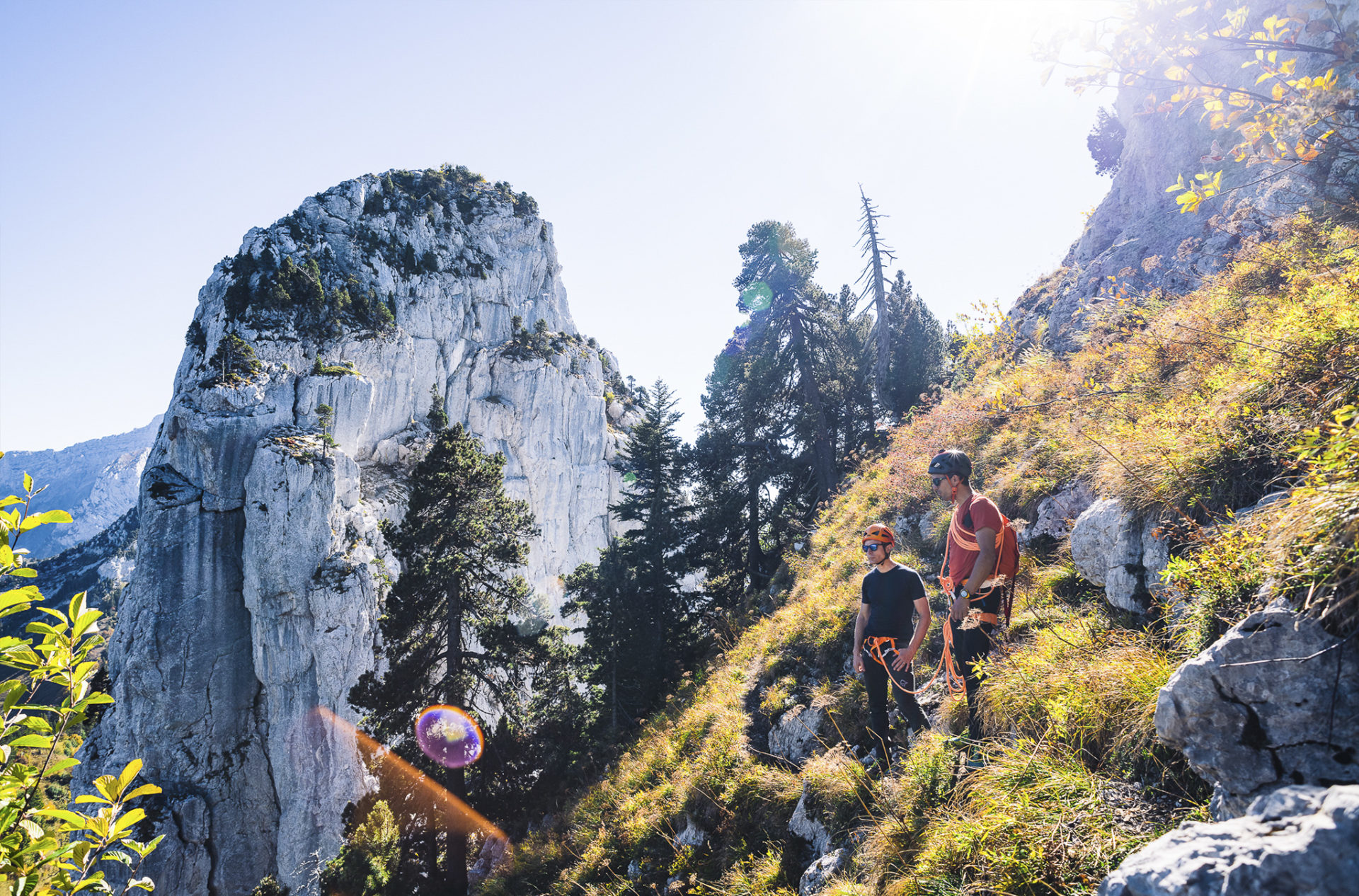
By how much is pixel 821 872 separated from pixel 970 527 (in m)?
3.25

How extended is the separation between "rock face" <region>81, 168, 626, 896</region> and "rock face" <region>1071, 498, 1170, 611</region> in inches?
1288

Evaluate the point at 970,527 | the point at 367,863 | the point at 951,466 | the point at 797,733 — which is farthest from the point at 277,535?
the point at 970,527

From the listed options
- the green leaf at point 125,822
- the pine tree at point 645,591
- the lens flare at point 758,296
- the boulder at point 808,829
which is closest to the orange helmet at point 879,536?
the boulder at point 808,829

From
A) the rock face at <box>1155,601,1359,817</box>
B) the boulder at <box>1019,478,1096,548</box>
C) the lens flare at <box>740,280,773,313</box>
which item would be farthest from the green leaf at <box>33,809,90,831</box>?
the lens flare at <box>740,280,773,313</box>

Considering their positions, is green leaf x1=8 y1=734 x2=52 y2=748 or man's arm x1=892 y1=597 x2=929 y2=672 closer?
green leaf x1=8 y1=734 x2=52 y2=748

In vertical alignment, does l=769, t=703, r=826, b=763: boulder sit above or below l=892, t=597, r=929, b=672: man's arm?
below

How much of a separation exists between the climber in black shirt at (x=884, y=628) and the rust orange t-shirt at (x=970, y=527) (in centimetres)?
41

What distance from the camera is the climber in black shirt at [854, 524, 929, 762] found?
5172mm

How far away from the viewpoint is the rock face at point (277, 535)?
2833 cm

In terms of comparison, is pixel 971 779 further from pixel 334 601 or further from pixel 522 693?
pixel 334 601

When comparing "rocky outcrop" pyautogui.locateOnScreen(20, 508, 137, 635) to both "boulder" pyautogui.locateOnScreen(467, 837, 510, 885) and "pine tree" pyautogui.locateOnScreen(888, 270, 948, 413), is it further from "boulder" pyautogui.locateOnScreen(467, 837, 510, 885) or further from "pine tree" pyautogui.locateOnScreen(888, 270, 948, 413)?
"pine tree" pyautogui.locateOnScreen(888, 270, 948, 413)

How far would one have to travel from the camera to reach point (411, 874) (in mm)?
15078

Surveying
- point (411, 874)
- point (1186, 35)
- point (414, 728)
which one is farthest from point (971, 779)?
point (411, 874)

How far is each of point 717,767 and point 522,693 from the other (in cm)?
1239
